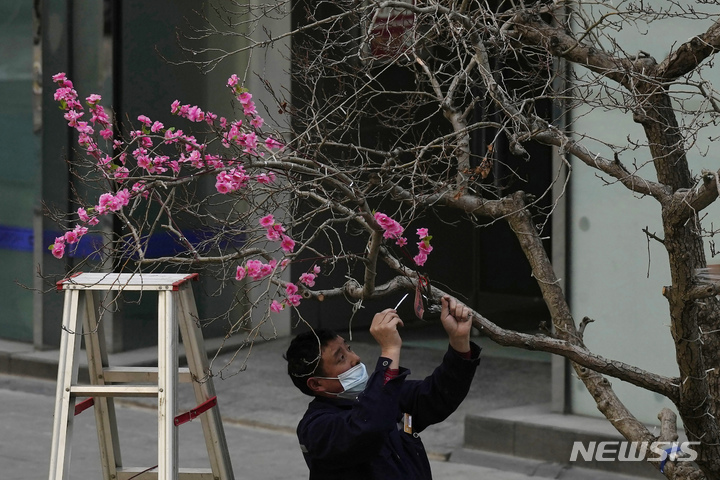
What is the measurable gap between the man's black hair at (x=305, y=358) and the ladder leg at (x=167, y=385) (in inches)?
26.3

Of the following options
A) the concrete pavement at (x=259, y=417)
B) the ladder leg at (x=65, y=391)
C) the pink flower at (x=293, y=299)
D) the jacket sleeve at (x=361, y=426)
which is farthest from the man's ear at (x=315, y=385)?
the concrete pavement at (x=259, y=417)

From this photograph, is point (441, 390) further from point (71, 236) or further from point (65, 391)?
point (65, 391)

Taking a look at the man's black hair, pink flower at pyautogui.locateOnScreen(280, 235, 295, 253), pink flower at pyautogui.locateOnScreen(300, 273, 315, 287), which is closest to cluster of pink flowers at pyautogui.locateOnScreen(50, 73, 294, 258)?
pink flower at pyautogui.locateOnScreen(280, 235, 295, 253)

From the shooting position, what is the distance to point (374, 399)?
10.8 ft

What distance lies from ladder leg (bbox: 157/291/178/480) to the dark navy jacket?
Result: 0.75 metres

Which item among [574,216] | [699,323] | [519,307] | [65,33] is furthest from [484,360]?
[699,323]

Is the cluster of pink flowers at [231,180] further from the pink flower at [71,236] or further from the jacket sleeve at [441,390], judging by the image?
the jacket sleeve at [441,390]

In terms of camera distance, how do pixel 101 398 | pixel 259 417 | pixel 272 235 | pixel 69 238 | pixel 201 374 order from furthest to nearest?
pixel 259 417 → pixel 101 398 → pixel 201 374 → pixel 69 238 → pixel 272 235

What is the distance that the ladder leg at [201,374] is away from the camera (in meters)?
4.33

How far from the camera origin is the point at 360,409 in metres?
3.30

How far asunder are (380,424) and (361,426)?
0.18 feet

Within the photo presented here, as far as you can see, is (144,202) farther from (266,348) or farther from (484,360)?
(484,360)

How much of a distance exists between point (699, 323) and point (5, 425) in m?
5.66

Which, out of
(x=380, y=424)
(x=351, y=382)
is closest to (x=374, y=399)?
(x=380, y=424)
